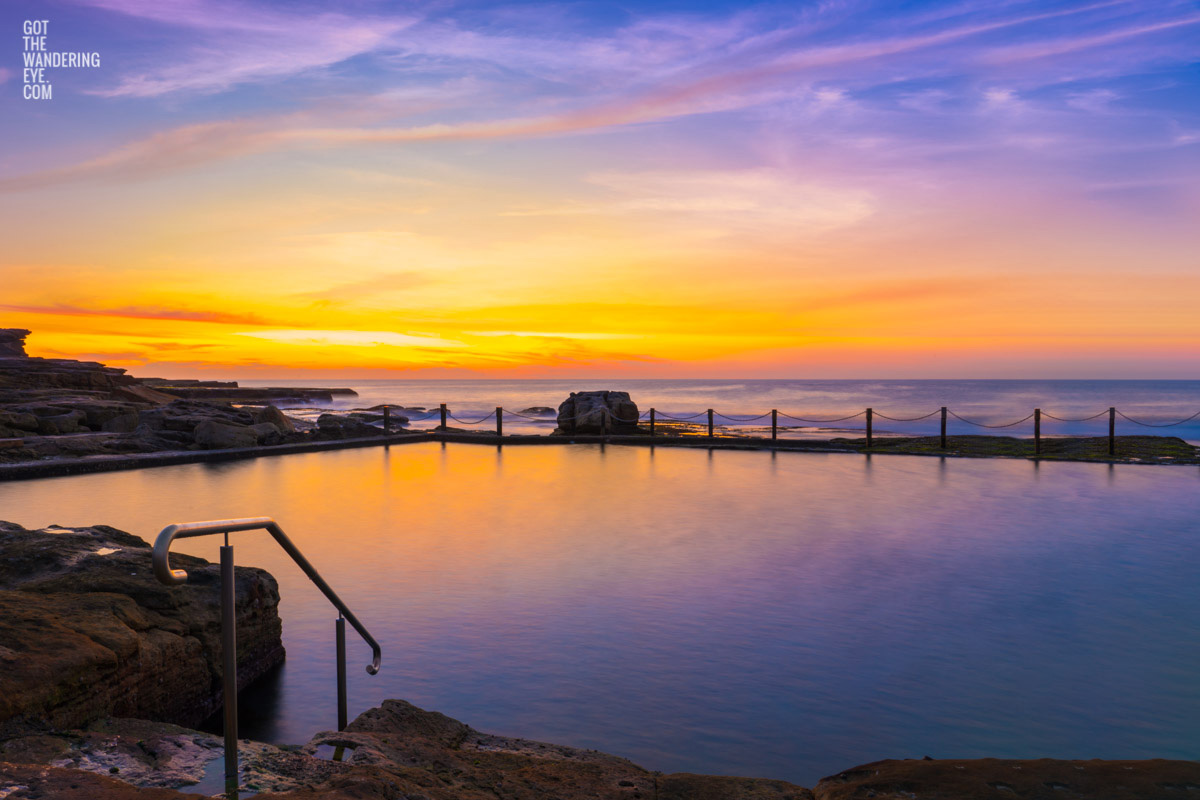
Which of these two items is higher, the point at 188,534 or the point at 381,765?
the point at 188,534

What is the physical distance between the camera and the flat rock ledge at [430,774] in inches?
113

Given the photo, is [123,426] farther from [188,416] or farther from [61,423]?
[188,416]

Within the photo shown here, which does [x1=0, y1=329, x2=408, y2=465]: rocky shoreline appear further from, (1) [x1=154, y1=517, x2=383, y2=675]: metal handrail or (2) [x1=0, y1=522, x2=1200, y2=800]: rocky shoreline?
(1) [x1=154, y1=517, x2=383, y2=675]: metal handrail

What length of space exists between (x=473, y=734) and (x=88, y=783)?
2.06 metres

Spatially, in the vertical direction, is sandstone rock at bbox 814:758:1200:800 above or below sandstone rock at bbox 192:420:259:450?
below

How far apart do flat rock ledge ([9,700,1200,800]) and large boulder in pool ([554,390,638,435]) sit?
21.2 metres

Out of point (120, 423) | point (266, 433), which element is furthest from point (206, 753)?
point (120, 423)

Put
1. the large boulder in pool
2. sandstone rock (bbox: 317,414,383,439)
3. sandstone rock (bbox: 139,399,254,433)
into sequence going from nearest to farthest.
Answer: sandstone rock (bbox: 139,399,254,433) → sandstone rock (bbox: 317,414,383,439) → the large boulder in pool

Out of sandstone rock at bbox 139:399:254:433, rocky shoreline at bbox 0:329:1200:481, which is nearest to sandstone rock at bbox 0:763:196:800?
rocky shoreline at bbox 0:329:1200:481

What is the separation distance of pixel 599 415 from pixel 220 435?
11647 mm

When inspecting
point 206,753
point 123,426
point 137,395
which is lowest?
point 206,753

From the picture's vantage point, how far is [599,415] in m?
25.5

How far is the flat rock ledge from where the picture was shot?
287 centimetres

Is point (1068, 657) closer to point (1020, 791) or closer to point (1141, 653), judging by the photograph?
point (1141, 653)
